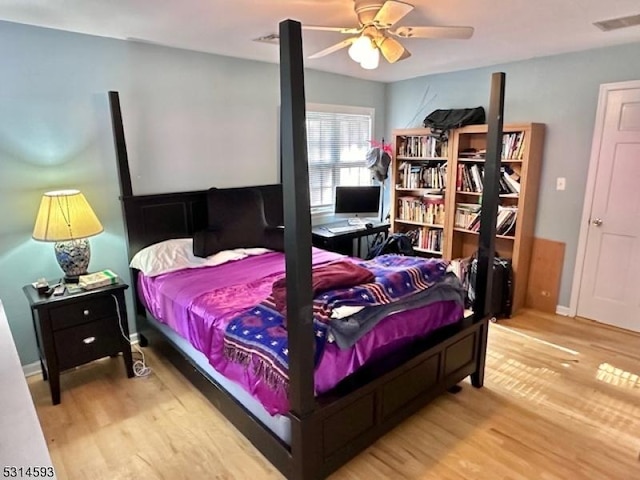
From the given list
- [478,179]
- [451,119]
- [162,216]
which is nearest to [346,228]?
[478,179]

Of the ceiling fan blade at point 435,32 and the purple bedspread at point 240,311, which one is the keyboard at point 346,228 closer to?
the purple bedspread at point 240,311

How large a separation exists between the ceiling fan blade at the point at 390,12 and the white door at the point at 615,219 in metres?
2.26

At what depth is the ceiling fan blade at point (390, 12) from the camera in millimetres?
1889

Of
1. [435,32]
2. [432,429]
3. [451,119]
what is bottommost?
[432,429]

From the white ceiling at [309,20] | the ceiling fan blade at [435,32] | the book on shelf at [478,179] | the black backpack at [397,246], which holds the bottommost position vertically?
the black backpack at [397,246]

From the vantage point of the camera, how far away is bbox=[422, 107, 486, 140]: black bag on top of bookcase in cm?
386

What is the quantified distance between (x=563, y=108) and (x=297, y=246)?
323cm

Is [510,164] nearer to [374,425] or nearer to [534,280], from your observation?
[534,280]

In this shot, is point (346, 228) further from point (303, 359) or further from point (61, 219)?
point (303, 359)

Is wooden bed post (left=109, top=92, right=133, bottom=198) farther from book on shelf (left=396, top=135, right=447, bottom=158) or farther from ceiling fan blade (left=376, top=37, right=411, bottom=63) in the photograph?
book on shelf (left=396, top=135, right=447, bottom=158)

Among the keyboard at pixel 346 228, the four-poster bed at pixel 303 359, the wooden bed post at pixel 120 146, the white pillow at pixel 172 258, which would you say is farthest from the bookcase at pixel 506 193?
the wooden bed post at pixel 120 146

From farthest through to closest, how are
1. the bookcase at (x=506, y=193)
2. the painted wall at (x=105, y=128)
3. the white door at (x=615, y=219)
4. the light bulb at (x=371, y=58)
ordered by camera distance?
1. the bookcase at (x=506, y=193)
2. the white door at (x=615, y=219)
3. the painted wall at (x=105, y=128)
4. the light bulb at (x=371, y=58)

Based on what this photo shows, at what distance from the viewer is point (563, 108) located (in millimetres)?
3508

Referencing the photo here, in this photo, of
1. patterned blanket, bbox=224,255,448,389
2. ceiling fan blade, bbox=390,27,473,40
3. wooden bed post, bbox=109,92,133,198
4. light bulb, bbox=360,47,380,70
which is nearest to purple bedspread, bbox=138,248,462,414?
patterned blanket, bbox=224,255,448,389
